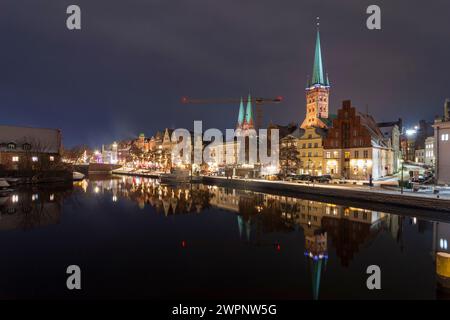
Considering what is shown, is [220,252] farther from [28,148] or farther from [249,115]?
[249,115]

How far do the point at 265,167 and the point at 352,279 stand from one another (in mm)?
58793

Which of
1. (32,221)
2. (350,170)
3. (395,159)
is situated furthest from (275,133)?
(32,221)

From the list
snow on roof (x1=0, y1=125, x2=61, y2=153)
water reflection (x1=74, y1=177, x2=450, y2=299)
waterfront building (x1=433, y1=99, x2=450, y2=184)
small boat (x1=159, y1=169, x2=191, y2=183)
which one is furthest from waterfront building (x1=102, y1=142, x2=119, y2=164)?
waterfront building (x1=433, y1=99, x2=450, y2=184)

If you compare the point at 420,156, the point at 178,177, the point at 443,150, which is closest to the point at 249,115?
the point at 178,177

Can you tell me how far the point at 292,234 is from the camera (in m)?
22.9

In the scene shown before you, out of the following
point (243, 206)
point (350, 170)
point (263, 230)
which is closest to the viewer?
point (263, 230)

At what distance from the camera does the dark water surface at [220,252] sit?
12.8 meters

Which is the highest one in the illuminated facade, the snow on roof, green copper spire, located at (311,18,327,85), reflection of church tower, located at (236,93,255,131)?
green copper spire, located at (311,18,327,85)

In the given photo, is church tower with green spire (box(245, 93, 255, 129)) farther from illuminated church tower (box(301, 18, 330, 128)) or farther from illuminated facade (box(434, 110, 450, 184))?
illuminated facade (box(434, 110, 450, 184))

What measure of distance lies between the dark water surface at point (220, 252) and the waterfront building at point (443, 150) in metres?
17.7

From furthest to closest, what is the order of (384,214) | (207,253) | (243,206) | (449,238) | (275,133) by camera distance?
(275,133)
(243,206)
(384,214)
(449,238)
(207,253)

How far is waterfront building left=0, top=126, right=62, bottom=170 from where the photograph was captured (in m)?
69.8

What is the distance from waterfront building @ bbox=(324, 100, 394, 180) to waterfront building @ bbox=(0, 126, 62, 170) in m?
66.2

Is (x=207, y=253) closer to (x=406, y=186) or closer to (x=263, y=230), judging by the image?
(x=263, y=230)
